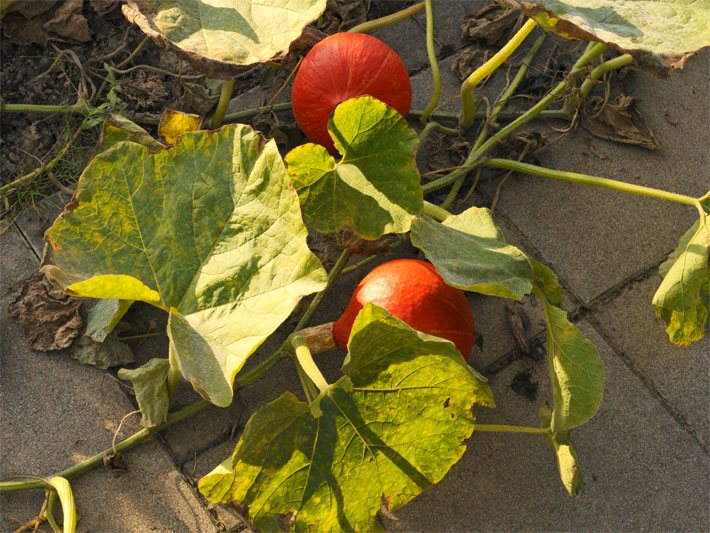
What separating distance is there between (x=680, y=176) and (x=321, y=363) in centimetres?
117

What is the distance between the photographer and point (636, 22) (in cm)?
164

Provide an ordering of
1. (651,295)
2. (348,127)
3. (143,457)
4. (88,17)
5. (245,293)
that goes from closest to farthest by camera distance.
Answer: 1. (245,293)
2. (348,127)
3. (143,457)
4. (651,295)
5. (88,17)

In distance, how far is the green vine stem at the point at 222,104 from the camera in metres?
2.05

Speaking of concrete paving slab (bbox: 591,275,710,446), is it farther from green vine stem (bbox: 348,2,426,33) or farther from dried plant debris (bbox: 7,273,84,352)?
dried plant debris (bbox: 7,273,84,352)

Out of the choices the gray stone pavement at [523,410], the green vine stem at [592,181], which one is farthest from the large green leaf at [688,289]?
the gray stone pavement at [523,410]

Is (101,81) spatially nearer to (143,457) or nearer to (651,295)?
(143,457)

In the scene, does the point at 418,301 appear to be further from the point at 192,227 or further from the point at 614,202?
the point at 614,202

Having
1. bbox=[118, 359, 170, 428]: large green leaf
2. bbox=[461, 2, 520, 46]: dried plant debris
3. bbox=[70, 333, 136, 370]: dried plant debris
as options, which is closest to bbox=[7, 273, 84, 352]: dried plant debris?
bbox=[70, 333, 136, 370]: dried plant debris

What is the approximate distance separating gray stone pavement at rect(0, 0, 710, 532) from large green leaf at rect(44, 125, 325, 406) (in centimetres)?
48

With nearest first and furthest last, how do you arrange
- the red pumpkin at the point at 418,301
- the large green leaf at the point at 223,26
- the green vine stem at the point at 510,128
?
the large green leaf at the point at 223,26 → the red pumpkin at the point at 418,301 → the green vine stem at the point at 510,128

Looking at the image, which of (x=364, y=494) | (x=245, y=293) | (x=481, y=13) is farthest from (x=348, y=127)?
(x=481, y=13)

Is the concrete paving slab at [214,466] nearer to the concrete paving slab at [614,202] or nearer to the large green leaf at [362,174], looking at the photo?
the large green leaf at [362,174]

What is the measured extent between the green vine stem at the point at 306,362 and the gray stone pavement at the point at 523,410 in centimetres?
24

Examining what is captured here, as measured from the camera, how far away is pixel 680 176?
91.1 inches
